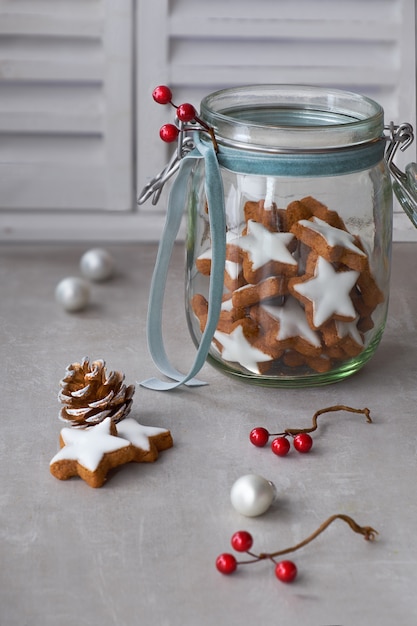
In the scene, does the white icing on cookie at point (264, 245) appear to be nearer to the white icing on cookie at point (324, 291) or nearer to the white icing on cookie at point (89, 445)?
the white icing on cookie at point (324, 291)

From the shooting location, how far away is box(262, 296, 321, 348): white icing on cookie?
0.77 metres

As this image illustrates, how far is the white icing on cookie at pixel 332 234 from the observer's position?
0.75 metres

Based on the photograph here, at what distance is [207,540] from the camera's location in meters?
0.62

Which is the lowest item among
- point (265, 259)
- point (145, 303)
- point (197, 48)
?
point (145, 303)

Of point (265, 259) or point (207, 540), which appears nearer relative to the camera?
point (207, 540)

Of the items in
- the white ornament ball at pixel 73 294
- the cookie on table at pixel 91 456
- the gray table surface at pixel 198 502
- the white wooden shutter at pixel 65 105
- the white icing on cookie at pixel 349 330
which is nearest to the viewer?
the gray table surface at pixel 198 502

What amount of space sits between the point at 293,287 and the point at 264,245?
41 millimetres

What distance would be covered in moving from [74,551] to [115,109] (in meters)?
0.69

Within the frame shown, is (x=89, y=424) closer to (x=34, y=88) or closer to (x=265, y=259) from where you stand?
(x=265, y=259)

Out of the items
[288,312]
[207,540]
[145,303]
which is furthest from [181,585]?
[145,303]

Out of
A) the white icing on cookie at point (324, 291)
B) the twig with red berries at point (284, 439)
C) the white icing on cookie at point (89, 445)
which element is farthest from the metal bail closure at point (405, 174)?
the white icing on cookie at point (89, 445)

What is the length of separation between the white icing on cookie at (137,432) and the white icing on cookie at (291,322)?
0.13 meters

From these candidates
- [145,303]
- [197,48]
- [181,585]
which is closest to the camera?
[181,585]

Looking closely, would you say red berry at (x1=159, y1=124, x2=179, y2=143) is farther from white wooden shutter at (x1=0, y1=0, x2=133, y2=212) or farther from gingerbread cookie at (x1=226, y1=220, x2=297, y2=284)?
white wooden shutter at (x1=0, y1=0, x2=133, y2=212)
